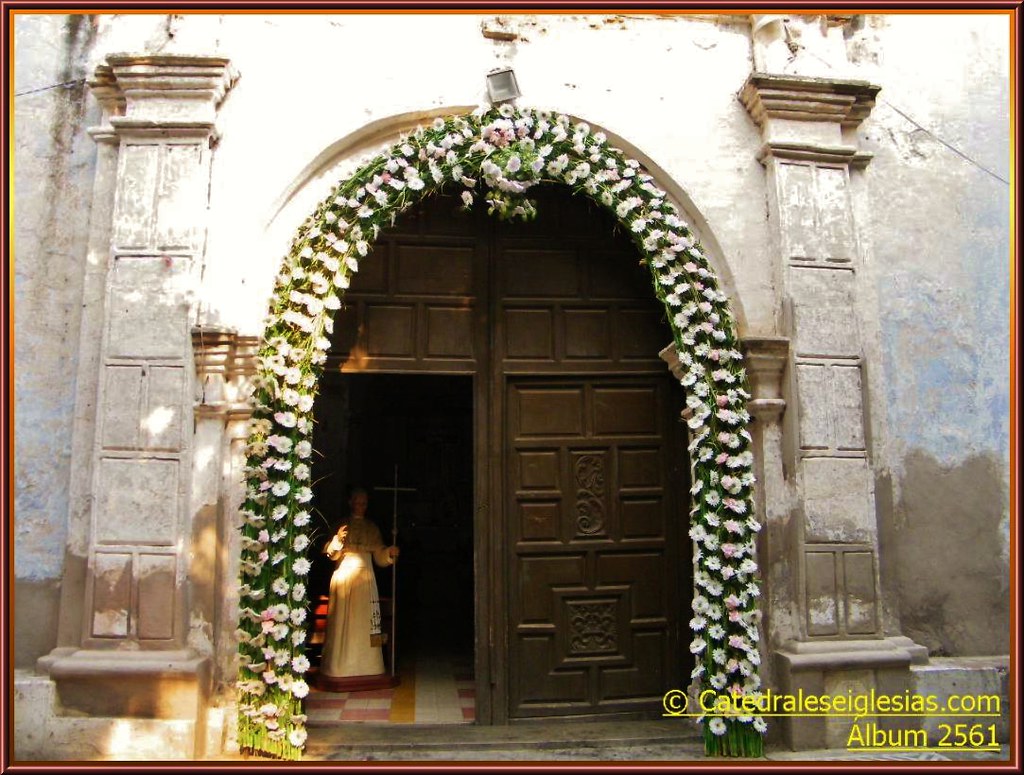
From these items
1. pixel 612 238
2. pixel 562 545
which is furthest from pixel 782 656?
pixel 612 238

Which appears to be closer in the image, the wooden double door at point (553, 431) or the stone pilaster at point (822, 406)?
the stone pilaster at point (822, 406)

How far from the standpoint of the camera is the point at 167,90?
4.77m

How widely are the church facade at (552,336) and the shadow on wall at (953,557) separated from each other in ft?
0.06

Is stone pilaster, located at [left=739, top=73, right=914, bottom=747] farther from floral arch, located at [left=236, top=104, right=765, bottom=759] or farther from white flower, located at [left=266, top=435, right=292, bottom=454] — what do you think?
white flower, located at [left=266, top=435, right=292, bottom=454]

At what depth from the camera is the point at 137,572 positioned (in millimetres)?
4363

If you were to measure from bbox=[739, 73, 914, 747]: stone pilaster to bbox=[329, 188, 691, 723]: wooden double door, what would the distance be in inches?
34.1

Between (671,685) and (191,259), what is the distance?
396 centimetres

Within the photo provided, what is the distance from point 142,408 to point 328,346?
3.48 feet

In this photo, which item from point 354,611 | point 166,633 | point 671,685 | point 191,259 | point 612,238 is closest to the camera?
point 166,633

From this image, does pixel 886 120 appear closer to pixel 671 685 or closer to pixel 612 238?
pixel 612 238

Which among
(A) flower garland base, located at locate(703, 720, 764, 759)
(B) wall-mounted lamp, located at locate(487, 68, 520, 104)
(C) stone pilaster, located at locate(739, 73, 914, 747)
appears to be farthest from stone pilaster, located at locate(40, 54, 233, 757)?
(C) stone pilaster, located at locate(739, 73, 914, 747)

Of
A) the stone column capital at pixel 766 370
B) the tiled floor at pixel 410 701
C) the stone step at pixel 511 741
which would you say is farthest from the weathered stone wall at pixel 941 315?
the tiled floor at pixel 410 701

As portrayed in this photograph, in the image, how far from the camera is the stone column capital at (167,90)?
4.72m

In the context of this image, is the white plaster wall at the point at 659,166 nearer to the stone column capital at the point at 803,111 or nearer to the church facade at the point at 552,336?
the church facade at the point at 552,336
